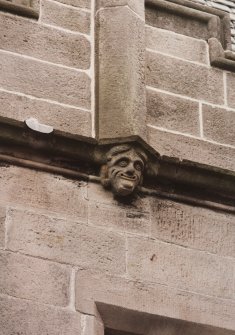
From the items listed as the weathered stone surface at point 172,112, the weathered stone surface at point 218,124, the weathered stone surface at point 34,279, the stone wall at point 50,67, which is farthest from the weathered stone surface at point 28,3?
the weathered stone surface at point 34,279

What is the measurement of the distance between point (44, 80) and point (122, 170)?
648 millimetres

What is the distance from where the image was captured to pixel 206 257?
6902 mm

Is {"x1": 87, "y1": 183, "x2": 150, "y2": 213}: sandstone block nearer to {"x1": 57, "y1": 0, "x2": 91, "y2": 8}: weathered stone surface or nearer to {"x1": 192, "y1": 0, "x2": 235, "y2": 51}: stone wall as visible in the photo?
{"x1": 57, "y1": 0, "x2": 91, "y2": 8}: weathered stone surface

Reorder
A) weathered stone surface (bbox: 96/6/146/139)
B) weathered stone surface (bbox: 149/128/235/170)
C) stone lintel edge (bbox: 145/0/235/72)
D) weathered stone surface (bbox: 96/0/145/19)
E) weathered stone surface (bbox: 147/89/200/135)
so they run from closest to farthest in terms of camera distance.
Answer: weathered stone surface (bbox: 96/6/146/139) < weathered stone surface (bbox: 149/128/235/170) < weathered stone surface (bbox: 147/89/200/135) < weathered stone surface (bbox: 96/0/145/19) < stone lintel edge (bbox: 145/0/235/72)

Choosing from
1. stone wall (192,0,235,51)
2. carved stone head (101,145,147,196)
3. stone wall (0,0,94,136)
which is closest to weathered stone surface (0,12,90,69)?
stone wall (0,0,94,136)

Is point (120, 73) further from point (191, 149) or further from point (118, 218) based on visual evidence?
point (118, 218)

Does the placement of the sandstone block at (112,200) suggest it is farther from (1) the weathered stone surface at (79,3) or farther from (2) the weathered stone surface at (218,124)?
(1) the weathered stone surface at (79,3)

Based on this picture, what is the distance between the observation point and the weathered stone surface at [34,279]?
6379 millimetres

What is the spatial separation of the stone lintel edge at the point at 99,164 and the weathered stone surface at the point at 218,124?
1.09 feet

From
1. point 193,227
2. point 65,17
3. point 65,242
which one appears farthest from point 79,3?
point 65,242

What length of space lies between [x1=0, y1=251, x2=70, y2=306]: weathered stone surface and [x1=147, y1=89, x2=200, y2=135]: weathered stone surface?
1.12 m

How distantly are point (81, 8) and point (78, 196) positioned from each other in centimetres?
122

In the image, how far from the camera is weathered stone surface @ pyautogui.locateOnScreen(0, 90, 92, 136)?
23.0ft


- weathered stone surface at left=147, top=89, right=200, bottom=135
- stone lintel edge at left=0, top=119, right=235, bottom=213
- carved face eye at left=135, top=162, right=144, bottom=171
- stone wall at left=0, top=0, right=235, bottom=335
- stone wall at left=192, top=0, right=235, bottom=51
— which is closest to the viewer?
stone wall at left=0, top=0, right=235, bottom=335
